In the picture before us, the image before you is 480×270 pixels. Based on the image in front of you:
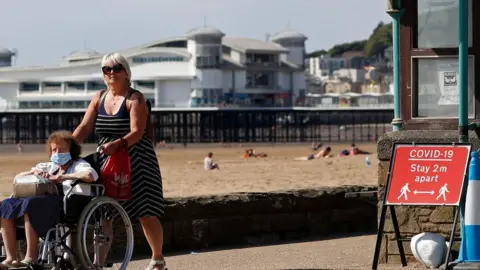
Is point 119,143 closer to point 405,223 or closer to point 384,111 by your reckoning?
point 405,223

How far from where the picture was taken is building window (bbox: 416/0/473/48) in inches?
289

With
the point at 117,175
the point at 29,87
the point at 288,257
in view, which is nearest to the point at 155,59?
the point at 29,87

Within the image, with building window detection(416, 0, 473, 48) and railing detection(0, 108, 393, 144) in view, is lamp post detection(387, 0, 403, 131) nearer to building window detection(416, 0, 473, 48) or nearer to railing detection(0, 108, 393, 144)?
building window detection(416, 0, 473, 48)

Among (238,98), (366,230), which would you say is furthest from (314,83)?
(366,230)

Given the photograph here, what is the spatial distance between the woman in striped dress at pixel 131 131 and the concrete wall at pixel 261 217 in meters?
1.70

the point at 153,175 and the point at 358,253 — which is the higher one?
the point at 153,175

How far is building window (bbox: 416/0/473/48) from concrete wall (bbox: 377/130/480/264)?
1.82ft

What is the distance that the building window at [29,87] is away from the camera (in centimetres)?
10431

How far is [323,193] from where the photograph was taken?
30.9ft

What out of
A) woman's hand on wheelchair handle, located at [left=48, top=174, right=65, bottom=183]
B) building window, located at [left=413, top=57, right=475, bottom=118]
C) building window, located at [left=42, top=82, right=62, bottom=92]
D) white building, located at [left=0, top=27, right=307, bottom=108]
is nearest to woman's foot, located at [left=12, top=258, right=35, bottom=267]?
woman's hand on wheelchair handle, located at [left=48, top=174, right=65, bottom=183]

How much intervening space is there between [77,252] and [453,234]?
1.98m

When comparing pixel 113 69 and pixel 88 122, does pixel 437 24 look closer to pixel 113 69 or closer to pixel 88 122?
pixel 113 69

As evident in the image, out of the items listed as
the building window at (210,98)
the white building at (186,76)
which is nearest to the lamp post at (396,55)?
the building window at (210,98)

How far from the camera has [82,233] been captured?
6.16 m
